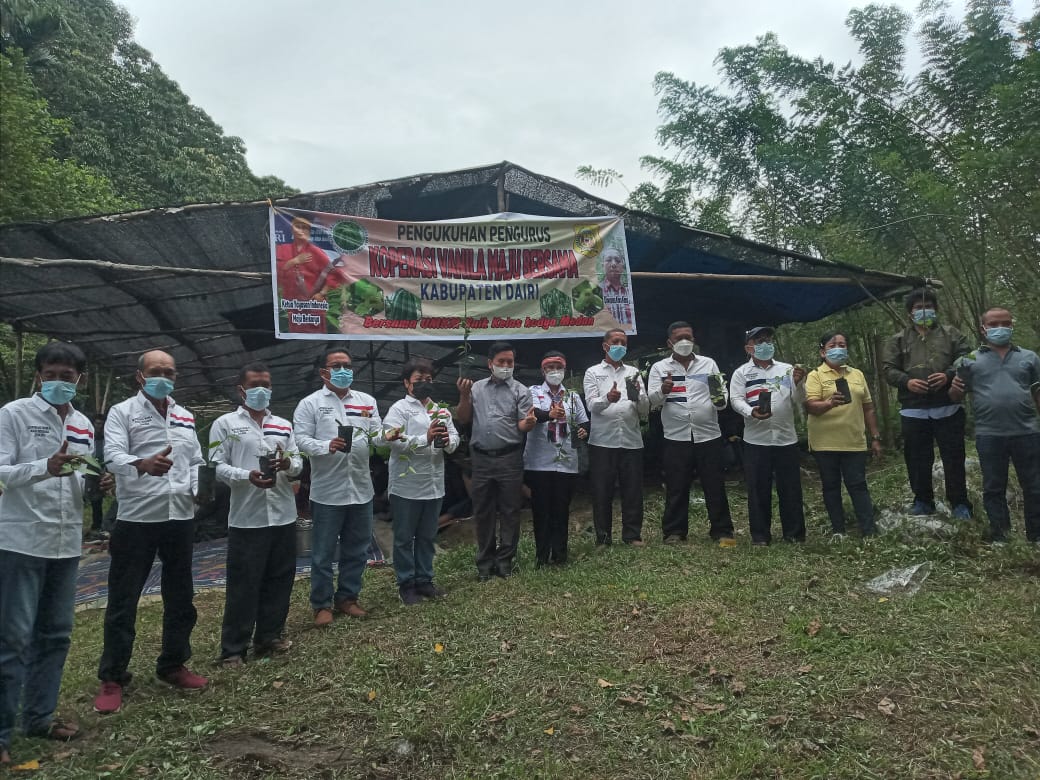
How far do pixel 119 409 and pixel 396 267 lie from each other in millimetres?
3717

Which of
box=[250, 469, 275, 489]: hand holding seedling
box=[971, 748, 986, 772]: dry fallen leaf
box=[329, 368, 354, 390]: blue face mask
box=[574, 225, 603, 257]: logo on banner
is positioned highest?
box=[574, 225, 603, 257]: logo on banner

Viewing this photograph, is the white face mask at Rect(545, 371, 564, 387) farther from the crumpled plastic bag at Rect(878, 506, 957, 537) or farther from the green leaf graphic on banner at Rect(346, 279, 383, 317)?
the crumpled plastic bag at Rect(878, 506, 957, 537)

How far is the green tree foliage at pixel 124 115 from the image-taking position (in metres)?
21.0

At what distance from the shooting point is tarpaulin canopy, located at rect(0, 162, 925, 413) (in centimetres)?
651

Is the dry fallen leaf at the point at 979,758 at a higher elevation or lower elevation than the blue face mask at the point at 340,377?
lower

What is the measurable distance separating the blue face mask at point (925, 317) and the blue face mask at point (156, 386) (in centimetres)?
543

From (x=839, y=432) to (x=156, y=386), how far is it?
15.9 ft

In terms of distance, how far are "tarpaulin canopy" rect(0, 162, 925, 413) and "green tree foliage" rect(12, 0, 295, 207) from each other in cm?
1154

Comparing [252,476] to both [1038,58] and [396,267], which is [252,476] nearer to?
[396,267]

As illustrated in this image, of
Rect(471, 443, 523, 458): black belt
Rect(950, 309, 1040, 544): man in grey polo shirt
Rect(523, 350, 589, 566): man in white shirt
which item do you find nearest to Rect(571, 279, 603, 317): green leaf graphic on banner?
Rect(523, 350, 589, 566): man in white shirt

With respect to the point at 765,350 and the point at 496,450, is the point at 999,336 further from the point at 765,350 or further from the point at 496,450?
the point at 496,450

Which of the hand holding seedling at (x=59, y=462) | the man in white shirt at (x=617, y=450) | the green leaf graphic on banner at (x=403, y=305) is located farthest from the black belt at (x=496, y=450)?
the hand holding seedling at (x=59, y=462)

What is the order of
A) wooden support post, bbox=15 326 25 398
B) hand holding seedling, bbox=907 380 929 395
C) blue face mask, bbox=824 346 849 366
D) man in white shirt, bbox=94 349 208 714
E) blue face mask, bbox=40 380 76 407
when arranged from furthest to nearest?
wooden support post, bbox=15 326 25 398, blue face mask, bbox=824 346 849 366, hand holding seedling, bbox=907 380 929 395, man in white shirt, bbox=94 349 208 714, blue face mask, bbox=40 380 76 407

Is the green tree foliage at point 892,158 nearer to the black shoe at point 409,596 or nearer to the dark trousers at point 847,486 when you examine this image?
the dark trousers at point 847,486
